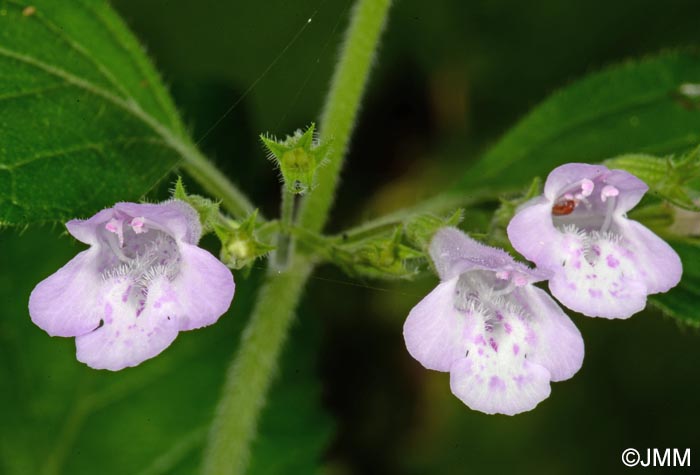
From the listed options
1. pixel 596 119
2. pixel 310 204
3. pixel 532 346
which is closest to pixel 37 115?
pixel 310 204

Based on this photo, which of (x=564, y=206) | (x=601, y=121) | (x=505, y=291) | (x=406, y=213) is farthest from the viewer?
(x=601, y=121)

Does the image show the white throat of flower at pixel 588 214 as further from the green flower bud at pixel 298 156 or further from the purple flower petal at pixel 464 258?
the green flower bud at pixel 298 156

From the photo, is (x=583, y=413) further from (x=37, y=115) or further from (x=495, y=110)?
(x=37, y=115)

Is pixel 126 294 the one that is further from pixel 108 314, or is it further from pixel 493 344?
pixel 493 344

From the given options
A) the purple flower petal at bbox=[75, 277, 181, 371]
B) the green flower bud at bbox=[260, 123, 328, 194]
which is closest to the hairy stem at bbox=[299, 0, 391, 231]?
the green flower bud at bbox=[260, 123, 328, 194]

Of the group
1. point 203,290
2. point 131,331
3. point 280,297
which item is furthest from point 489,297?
point 280,297

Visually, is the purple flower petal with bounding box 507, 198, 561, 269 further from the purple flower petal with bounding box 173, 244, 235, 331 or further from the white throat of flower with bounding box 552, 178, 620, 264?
the purple flower petal with bounding box 173, 244, 235, 331
